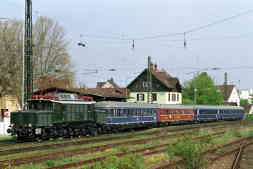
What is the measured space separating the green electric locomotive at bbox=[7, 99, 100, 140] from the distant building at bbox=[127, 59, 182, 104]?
1811 inches

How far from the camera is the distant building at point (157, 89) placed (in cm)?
7262

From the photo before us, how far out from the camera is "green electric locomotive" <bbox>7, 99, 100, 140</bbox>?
2209 centimetres

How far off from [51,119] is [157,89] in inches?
2038

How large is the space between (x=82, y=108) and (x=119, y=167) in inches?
668

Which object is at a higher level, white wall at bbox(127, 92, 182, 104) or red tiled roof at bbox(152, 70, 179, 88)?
red tiled roof at bbox(152, 70, 179, 88)

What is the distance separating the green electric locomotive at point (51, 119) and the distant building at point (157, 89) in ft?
151

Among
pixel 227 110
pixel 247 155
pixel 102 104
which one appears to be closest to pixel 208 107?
pixel 227 110

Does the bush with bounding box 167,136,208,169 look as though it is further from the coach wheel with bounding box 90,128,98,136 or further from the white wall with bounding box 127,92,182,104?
the white wall with bounding box 127,92,182,104

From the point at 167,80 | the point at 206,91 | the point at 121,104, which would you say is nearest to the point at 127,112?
the point at 121,104

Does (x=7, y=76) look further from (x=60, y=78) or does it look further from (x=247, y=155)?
(x=247, y=155)

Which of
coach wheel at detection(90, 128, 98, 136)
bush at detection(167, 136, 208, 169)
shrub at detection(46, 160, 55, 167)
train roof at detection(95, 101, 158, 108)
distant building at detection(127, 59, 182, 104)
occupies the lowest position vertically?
coach wheel at detection(90, 128, 98, 136)

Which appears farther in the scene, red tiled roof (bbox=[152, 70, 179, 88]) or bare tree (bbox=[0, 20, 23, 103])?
red tiled roof (bbox=[152, 70, 179, 88])

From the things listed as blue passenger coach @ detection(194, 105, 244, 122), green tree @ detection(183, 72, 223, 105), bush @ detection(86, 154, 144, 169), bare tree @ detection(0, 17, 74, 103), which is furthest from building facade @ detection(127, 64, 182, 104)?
bush @ detection(86, 154, 144, 169)

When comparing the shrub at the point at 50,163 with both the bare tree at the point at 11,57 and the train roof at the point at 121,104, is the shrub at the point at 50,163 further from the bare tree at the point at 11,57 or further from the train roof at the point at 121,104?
the bare tree at the point at 11,57
